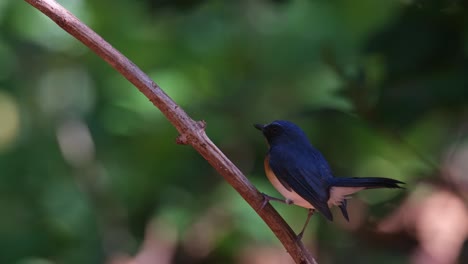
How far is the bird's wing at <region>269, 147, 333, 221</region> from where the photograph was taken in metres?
2.40

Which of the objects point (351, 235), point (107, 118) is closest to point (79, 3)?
point (107, 118)

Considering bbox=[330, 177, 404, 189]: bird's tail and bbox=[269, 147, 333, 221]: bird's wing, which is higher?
bbox=[269, 147, 333, 221]: bird's wing

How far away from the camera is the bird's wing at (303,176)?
94.5 inches

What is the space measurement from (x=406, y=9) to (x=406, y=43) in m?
0.20

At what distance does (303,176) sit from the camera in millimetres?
2516

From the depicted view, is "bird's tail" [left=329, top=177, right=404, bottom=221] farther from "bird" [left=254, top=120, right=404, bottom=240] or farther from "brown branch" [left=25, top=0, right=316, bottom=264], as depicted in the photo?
"brown branch" [left=25, top=0, right=316, bottom=264]

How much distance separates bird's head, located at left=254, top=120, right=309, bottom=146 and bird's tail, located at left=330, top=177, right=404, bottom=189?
0.37m

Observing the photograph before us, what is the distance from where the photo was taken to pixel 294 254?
83.2 inches

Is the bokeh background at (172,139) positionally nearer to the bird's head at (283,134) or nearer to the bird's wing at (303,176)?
the bird's head at (283,134)

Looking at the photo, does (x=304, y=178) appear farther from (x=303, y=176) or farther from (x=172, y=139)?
(x=172, y=139)

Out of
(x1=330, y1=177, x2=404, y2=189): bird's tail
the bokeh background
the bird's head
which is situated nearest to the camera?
(x1=330, y1=177, x2=404, y2=189): bird's tail

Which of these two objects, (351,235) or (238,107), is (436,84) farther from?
(238,107)

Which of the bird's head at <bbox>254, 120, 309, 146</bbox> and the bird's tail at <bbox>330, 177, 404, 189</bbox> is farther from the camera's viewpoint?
the bird's head at <bbox>254, 120, 309, 146</bbox>

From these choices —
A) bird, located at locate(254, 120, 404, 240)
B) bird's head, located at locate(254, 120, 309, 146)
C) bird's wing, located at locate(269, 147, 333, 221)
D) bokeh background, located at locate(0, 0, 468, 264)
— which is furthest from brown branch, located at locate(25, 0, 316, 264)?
bokeh background, located at locate(0, 0, 468, 264)
